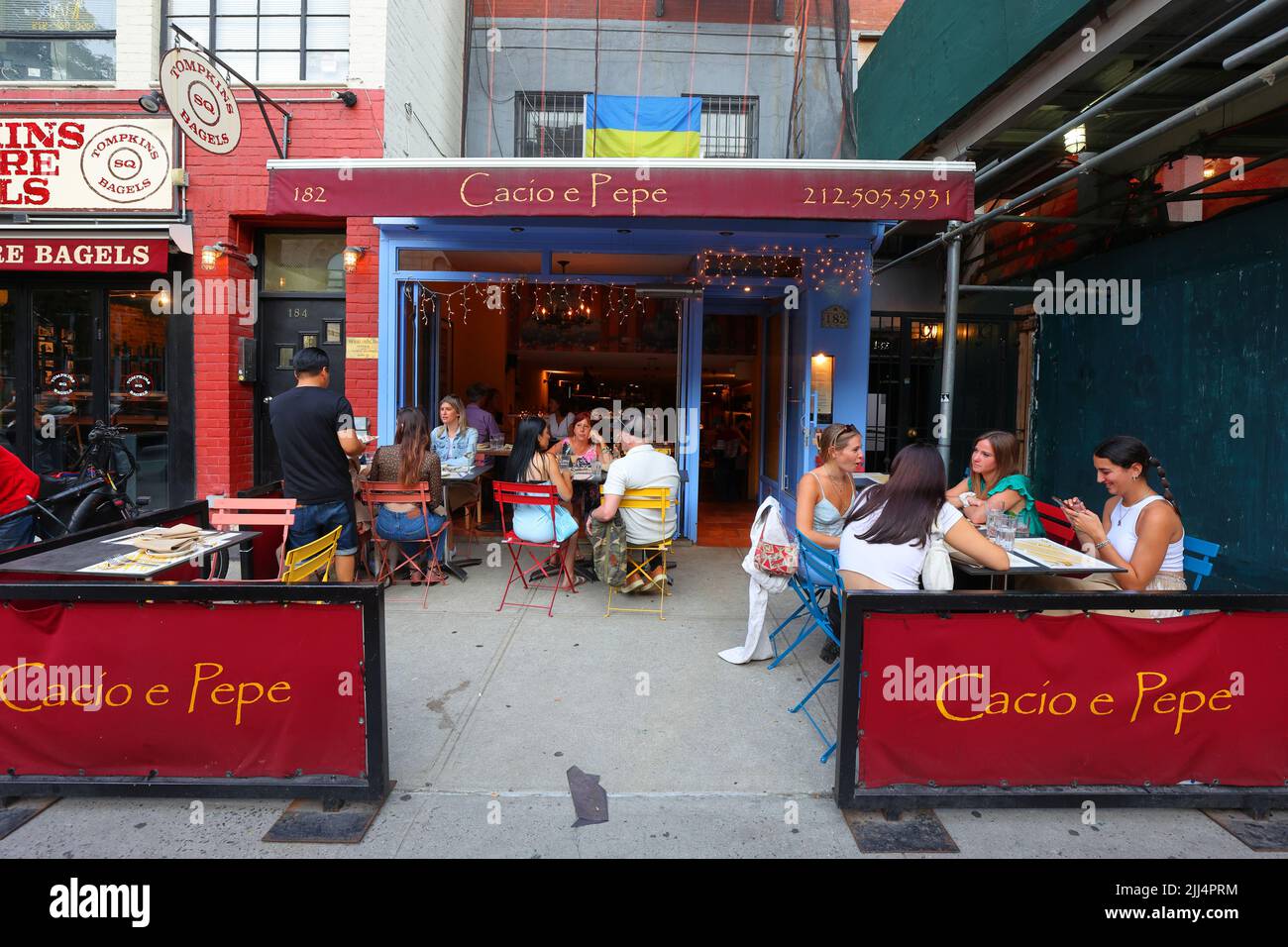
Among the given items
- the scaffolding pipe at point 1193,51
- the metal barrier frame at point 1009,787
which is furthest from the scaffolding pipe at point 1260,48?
the metal barrier frame at point 1009,787

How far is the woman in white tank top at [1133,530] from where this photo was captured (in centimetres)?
375

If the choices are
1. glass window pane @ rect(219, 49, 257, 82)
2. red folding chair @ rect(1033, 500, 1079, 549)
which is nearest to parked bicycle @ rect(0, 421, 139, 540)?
glass window pane @ rect(219, 49, 257, 82)

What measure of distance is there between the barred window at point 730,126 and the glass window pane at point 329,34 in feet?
15.5

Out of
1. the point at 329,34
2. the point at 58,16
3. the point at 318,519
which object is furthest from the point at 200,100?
the point at 318,519

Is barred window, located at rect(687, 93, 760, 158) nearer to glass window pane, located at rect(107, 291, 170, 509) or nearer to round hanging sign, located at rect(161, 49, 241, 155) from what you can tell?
round hanging sign, located at rect(161, 49, 241, 155)

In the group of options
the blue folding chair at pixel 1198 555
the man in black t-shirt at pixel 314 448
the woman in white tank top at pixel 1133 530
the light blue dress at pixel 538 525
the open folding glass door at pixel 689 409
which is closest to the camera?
the woman in white tank top at pixel 1133 530

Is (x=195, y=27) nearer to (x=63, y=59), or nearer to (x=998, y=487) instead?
(x=63, y=59)

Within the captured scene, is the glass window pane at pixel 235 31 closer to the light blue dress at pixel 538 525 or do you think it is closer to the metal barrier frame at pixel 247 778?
the light blue dress at pixel 538 525

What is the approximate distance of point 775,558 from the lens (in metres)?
4.45

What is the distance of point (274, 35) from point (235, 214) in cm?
211

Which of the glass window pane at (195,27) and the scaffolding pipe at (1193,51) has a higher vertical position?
the glass window pane at (195,27)

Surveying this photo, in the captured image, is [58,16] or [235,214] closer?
[235,214]

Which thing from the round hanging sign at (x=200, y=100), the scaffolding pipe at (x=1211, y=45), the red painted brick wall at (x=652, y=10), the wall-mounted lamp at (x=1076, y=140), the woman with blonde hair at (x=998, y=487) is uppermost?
the red painted brick wall at (x=652, y=10)

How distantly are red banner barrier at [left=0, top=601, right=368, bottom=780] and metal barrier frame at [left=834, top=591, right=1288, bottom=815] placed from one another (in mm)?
2006
